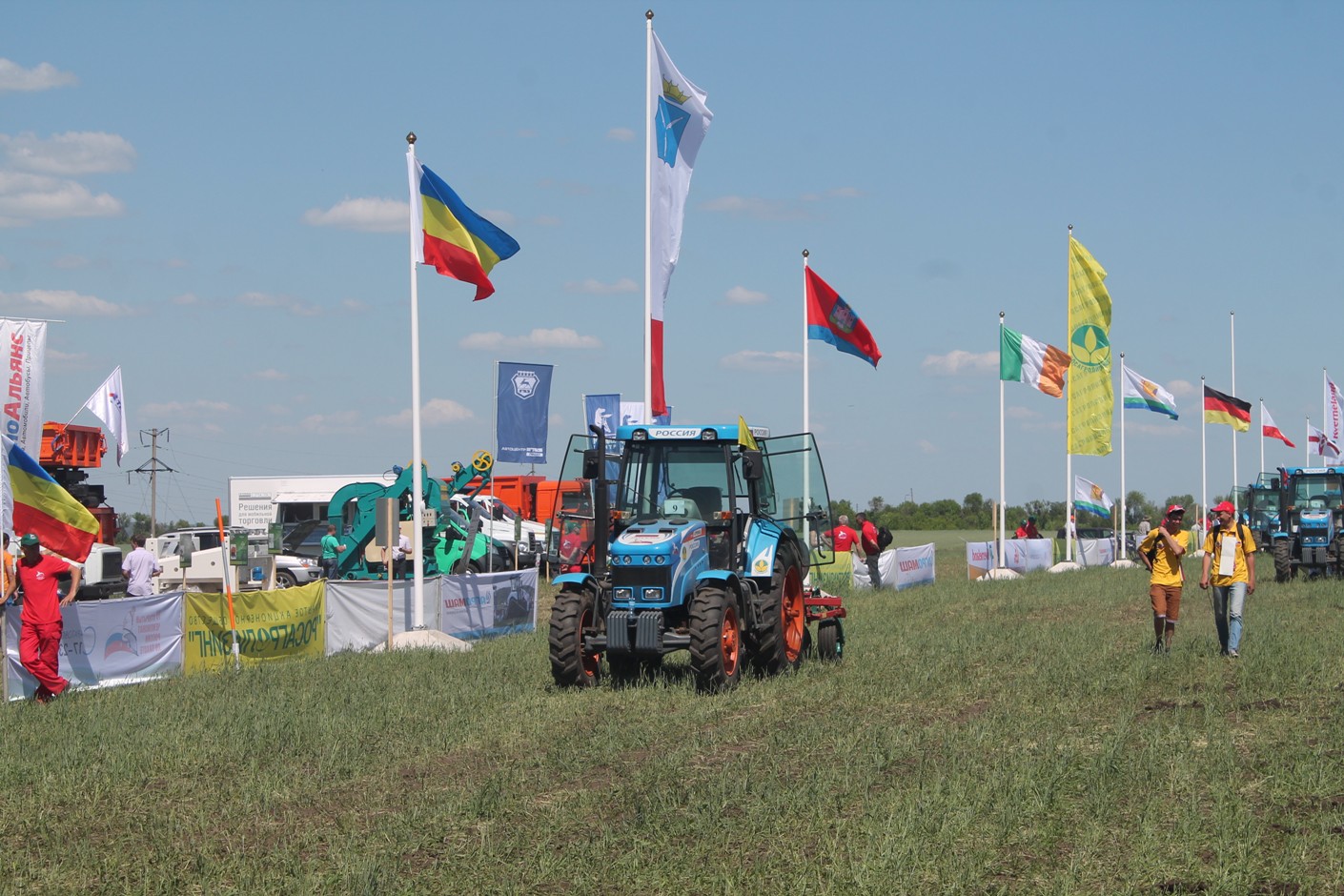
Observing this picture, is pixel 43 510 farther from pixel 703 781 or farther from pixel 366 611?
pixel 703 781

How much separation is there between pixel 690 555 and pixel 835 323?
14152 millimetres

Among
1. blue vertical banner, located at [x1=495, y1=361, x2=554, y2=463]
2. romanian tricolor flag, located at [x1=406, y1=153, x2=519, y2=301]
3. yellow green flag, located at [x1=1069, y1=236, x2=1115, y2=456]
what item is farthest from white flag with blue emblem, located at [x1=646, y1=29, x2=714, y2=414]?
yellow green flag, located at [x1=1069, y1=236, x2=1115, y2=456]

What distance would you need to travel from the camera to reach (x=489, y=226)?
18.6 m

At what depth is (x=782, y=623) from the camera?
1372 cm

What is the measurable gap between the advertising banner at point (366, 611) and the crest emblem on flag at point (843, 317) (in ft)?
35.2

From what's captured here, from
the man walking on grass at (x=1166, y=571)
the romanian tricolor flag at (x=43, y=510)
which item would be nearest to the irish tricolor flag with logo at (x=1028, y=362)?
the man walking on grass at (x=1166, y=571)

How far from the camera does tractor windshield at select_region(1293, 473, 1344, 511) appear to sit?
2994 cm

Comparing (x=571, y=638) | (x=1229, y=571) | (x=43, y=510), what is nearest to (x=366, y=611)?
(x=43, y=510)

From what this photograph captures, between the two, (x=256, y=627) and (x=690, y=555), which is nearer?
(x=690, y=555)

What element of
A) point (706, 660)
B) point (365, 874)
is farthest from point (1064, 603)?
point (365, 874)

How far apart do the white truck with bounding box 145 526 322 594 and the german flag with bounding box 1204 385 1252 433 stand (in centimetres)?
2766

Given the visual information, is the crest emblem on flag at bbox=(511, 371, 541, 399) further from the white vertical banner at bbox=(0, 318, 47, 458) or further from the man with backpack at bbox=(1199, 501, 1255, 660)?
the man with backpack at bbox=(1199, 501, 1255, 660)

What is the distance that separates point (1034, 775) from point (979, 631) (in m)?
9.69

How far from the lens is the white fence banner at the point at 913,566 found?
101ft
